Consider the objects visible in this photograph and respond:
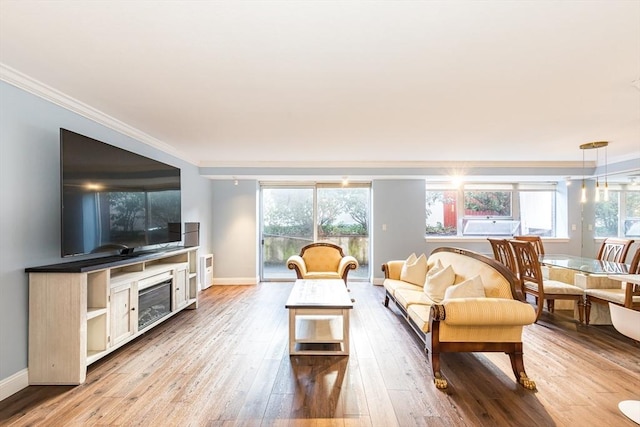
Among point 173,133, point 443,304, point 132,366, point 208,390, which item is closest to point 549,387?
point 443,304

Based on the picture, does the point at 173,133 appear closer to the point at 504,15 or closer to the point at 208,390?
the point at 208,390

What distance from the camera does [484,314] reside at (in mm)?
2328

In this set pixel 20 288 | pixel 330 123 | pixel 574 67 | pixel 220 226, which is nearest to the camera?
pixel 574 67

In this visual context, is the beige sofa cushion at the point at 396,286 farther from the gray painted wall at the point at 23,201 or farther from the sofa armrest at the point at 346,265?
the gray painted wall at the point at 23,201

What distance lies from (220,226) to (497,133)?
495 cm

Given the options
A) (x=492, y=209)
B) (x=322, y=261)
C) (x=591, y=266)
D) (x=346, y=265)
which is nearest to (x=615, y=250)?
(x=591, y=266)

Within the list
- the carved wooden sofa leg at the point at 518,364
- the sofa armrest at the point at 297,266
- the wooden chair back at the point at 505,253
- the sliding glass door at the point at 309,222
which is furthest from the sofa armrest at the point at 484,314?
the sliding glass door at the point at 309,222

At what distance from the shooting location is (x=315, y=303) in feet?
9.61

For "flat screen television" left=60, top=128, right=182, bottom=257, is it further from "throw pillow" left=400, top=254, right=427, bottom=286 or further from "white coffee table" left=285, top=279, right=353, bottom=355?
"throw pillow" left=400, top=254, right=427, bottom=286

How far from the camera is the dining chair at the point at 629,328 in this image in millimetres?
2012

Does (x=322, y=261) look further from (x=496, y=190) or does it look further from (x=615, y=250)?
(x=615, y=250)

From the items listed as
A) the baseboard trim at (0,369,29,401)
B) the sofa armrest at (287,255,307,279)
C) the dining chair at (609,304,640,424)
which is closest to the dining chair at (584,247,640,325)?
the dining chair at (609,304,640,424)

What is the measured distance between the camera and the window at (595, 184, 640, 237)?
5.93m

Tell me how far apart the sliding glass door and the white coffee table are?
268 cm
